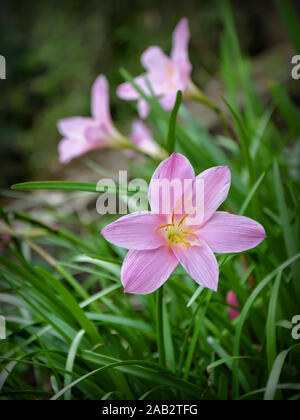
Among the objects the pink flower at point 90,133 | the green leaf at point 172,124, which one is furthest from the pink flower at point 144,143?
the green leaf at point 172,124

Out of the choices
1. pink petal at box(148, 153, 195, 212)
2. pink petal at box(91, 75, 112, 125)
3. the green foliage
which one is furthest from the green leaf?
pink petal at box(91, 75, 112, 125)

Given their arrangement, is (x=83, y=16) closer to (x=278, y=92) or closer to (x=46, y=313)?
(x=278, y=92)

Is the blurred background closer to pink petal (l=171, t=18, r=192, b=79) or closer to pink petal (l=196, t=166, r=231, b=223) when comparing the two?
pink petal (l=171, t=18, r=192, b=79)

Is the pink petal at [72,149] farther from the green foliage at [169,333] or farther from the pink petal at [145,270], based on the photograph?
the pink petal at [145,270]

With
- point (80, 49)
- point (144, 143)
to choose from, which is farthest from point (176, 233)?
point (80, 49)

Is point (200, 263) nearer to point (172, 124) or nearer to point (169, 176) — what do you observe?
point (169, 176)

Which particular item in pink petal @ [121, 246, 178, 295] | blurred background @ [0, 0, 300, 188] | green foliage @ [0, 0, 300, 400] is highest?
blurred background @ [0, 0, 300, 188]
